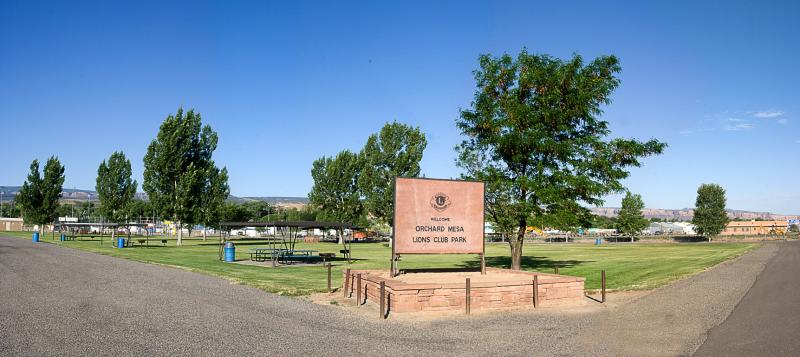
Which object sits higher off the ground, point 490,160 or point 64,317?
point 490,160

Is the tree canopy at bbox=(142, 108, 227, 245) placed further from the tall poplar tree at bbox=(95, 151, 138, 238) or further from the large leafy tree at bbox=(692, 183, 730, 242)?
the large leafy tree at bbox=(692, 183, 730, 242)

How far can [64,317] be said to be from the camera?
12.4 metres

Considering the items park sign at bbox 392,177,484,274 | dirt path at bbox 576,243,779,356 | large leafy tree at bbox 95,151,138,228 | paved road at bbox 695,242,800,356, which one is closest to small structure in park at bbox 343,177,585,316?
park sign at bbox 392,177,484,274

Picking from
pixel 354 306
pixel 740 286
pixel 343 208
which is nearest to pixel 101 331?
pixel 354 306

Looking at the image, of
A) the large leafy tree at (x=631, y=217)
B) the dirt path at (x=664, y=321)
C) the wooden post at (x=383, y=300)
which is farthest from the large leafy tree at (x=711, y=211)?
the wooden post at (x=383, y=300)

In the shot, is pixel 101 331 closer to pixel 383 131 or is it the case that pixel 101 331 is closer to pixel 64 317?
pixel 64 317

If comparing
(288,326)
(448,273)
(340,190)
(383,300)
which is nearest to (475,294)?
(383,300)

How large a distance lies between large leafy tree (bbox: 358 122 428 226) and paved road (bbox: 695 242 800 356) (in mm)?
47975

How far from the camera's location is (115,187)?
86188 millimetres

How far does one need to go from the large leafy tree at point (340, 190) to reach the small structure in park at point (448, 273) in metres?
56.5

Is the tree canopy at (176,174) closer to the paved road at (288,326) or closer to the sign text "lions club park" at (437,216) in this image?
the paved road at (288,326)

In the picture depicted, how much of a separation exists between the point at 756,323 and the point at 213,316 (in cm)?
1233

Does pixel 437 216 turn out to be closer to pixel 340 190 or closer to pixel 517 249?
pixel 517 249

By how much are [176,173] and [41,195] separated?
4208 centimetres
